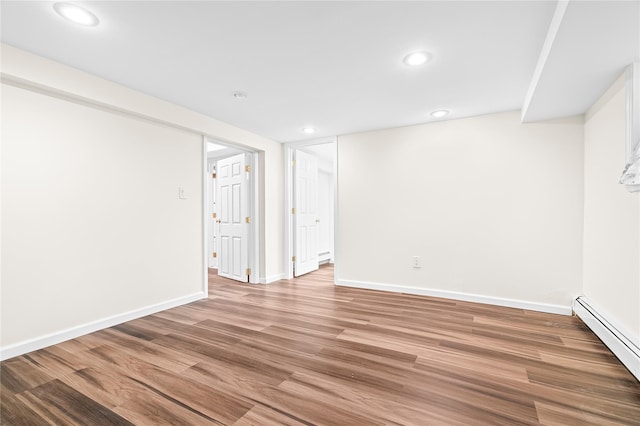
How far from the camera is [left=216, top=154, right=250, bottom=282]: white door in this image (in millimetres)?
4555

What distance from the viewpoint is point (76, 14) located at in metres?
1.72

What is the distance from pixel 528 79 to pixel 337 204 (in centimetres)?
257

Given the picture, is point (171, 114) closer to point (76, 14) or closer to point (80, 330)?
point (76, 14)

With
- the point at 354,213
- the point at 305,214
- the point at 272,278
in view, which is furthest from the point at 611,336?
the point at 305,214

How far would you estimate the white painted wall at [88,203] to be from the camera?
212cm

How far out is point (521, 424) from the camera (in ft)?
4.58

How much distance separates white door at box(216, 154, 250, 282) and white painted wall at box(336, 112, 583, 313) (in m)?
1.48

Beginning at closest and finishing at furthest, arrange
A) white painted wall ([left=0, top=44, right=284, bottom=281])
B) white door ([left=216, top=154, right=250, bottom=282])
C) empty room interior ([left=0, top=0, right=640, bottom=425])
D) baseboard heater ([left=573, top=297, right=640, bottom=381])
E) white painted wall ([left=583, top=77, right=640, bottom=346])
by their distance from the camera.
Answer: empty room interior ([left=0, top=0, right=640, bottom=425]) → baseboard heater ([left=573, top=297, right=640, bottom=381]) → white painted wall ([left=583, top=77, right=640, bottom=346]) → white painted wall ([left=0, top=44, right=284, bottom=281]) → white door ([left=216, top=154, right=250, bottom=282])

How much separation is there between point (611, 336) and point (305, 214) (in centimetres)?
396

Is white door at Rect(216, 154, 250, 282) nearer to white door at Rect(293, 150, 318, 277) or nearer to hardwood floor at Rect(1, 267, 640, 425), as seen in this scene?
white door at Rect(293, 150, 318, 277)

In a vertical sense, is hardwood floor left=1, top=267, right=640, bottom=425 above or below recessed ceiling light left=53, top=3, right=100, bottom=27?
below

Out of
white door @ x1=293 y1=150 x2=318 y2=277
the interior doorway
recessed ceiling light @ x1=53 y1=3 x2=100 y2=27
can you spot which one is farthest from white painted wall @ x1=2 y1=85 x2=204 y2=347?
white door @ x1=293 y1=150 x2=318 y2=277

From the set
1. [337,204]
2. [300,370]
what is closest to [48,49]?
[300,370]

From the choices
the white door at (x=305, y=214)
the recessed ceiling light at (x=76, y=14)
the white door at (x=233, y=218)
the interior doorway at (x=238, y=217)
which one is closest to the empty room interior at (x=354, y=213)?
the recessed ceiling light at (x=76, y=14)
